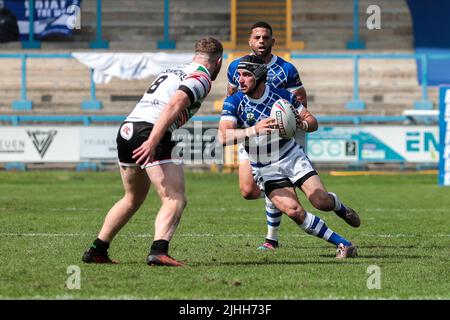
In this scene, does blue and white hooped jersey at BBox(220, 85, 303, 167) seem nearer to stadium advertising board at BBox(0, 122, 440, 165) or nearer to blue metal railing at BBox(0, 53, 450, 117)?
stadium advertising board at BBox(0, 122, 440, 165)

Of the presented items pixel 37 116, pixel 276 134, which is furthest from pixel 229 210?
pixel 37 116

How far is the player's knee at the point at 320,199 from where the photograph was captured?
10.8 meters

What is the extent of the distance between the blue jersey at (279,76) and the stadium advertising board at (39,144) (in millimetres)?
14987

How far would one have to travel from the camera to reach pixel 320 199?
35.4 ft

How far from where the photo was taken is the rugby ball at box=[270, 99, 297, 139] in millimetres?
10375

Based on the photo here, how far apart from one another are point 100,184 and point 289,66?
41.0ft

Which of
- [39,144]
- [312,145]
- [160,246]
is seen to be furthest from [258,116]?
[39,144]

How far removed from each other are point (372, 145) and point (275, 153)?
15949 millimetres

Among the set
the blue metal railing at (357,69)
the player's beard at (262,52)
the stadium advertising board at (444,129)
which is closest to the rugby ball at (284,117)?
the player's beard at (262,52)

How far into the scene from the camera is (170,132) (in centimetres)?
973

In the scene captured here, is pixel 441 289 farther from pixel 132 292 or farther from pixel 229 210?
pixel 229 210

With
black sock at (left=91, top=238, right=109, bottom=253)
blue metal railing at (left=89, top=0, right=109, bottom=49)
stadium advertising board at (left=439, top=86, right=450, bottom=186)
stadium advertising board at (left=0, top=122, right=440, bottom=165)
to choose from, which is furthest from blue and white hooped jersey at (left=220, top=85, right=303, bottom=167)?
blue metal railing at (left=89, top=0, right=109, bottom=49)

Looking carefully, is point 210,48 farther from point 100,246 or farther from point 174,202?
point 100,246

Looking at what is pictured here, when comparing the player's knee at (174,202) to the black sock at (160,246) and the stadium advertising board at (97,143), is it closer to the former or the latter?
the black sock at (160,246)
